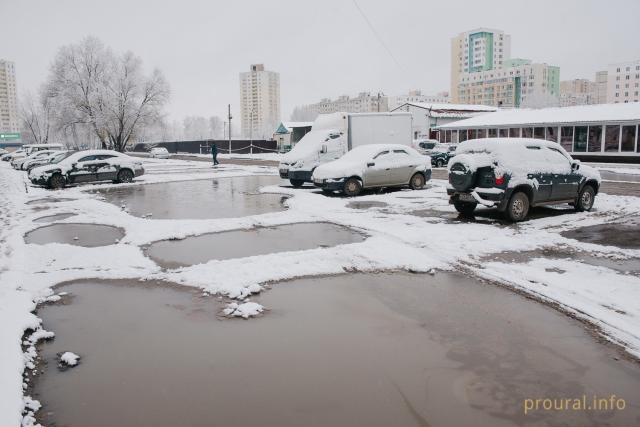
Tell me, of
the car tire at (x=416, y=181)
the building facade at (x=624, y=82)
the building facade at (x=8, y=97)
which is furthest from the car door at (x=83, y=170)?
the building facade at (x=8, y=97)

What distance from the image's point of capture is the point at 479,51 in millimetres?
166125

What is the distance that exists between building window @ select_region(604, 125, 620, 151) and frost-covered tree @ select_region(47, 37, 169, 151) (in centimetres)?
4571

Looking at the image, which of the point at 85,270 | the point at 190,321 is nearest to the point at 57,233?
the point at 85,270

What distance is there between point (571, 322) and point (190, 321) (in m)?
4.19

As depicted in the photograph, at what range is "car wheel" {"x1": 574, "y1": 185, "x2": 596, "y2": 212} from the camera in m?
12.5

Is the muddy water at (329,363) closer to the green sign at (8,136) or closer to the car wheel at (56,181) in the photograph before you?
the car wheel at (56,181)

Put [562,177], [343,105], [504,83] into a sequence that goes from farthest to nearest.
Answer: [343,105] < [504,83] < [562,177]

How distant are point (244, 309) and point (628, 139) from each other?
36.6 metres

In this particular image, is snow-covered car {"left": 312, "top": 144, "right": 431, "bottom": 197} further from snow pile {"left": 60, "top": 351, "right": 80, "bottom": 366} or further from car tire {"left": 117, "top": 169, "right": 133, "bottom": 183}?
snow pile {"left": 60, "top": 351, "right": 80, "bottom": 366}

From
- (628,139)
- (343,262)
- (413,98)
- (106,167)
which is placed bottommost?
(343,262)

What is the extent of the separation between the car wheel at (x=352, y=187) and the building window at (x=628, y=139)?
87.8 feet

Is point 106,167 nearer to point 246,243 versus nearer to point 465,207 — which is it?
point 246,243

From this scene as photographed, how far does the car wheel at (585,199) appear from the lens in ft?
41.0

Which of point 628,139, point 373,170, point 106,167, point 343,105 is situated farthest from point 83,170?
point 343,105
